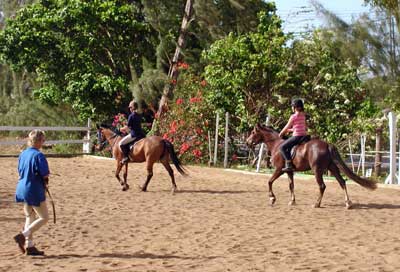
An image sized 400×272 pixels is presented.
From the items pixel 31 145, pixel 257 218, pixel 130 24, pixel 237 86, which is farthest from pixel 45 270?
pixel 130 24

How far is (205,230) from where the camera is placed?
9.78m

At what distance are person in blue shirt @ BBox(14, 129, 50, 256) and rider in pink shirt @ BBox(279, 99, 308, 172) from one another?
6.27 meters

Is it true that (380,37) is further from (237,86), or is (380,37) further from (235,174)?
(235,174)

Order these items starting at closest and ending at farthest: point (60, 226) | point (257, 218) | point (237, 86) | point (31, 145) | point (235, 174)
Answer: point (31, 145), point (60, 226), point (257, 218), point (235, 174), point (237, 86)

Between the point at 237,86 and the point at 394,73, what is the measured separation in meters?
5.82

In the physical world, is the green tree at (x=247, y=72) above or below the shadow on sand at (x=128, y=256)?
above

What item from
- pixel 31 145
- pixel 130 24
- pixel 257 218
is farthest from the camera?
pixel 130 24

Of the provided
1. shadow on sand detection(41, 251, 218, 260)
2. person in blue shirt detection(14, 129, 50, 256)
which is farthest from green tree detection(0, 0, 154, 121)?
shadow on sand detection(41, 251, 218, 260)

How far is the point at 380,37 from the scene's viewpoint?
75.7ft

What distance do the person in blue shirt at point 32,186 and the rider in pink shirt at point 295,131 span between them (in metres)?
6.27

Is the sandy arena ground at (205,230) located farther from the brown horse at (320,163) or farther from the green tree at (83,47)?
the green tree at (83,47)

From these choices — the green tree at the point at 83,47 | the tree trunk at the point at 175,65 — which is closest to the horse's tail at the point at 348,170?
the tree trunk at the point at 175,65

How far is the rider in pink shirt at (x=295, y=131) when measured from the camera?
1273cm

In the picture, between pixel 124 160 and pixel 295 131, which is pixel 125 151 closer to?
pixel 124 160
